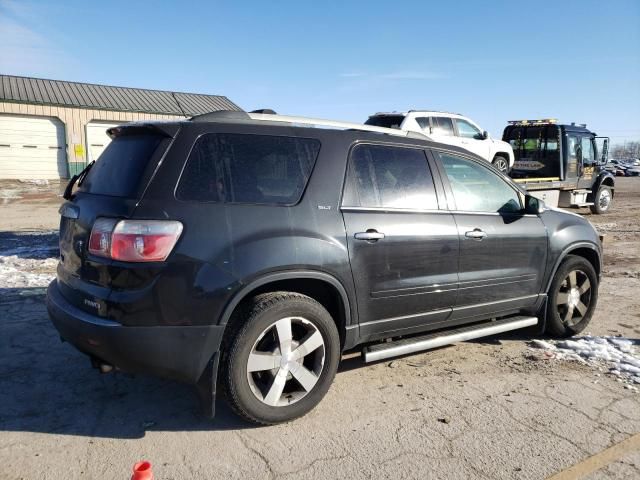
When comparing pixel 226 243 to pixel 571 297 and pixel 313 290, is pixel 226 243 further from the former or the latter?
pixel 571 297

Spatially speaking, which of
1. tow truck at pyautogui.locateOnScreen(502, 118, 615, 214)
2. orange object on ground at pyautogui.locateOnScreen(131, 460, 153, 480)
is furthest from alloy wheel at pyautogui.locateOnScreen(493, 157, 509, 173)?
orange object on ground at pyautogui.locateOnScreen(131, 460, 153, 480)

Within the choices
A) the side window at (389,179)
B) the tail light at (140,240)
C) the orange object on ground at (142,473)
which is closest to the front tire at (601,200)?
the side window at (389,179)

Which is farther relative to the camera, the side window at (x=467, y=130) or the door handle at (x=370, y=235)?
the side window at (x=467, y=130)

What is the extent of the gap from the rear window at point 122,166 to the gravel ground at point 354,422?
1.46 metres

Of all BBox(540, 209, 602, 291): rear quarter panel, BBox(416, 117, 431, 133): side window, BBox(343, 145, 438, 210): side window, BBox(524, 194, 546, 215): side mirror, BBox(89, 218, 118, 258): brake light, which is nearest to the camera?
BBox(89, 218, 118, 258): brake light

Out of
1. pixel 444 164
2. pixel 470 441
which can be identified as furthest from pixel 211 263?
pixel 444 164

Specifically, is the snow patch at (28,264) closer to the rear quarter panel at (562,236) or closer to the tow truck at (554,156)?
the rear quarter panel at (562,236)

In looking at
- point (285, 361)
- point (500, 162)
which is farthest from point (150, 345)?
Answer: point (500, 162)

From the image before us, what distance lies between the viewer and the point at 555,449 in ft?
9.91

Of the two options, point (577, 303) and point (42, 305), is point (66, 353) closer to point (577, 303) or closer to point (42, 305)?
point (42, 305)

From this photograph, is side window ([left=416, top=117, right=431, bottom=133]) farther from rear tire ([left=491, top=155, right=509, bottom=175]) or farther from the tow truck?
the tow truck

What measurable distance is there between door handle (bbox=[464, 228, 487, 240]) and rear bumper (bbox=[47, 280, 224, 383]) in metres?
2.11

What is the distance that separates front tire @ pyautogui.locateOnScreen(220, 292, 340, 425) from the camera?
3068 mm

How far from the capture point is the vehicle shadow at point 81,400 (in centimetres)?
322
